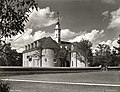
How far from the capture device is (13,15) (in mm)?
5207

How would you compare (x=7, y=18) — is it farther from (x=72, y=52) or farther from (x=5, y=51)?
(x=72, y=52)

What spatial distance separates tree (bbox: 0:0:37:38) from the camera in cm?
518

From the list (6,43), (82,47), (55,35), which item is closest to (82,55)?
(82,47)

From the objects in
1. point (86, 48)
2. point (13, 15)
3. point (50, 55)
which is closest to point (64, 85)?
point (13, 15)

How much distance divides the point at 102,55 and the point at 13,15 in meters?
88.2

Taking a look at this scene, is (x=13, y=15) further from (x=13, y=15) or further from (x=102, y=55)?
(x=102, y=55)

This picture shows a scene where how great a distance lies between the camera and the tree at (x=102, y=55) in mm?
90250

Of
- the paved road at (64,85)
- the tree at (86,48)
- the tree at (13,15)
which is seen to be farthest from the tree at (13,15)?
the tree at (86,48)

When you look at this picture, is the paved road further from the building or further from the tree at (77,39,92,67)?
the building

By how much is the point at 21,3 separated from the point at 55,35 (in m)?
108

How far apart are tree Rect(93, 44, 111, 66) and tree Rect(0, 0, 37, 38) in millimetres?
84131

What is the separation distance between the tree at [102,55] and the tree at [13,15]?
276ft

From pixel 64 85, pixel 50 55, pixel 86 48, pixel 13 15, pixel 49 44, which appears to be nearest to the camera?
pixel 13 15

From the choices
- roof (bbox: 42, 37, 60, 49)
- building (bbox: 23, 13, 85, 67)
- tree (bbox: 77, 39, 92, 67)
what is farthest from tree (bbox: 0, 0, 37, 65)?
roof (bbox: 42, 37, 60, 49)
